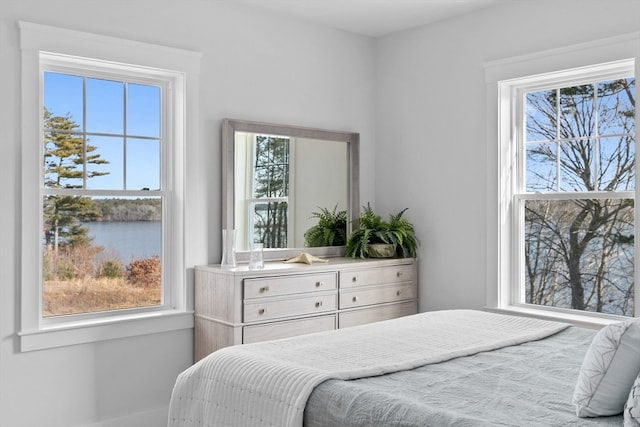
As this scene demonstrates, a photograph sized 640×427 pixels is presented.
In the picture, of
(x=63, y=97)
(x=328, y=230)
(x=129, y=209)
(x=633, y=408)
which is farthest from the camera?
(x=328, y=230)

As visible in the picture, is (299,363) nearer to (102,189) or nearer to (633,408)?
(633,408)

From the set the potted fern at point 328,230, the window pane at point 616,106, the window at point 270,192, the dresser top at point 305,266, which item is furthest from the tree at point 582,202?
the window at point 270,192

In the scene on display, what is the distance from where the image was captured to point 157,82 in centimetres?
382

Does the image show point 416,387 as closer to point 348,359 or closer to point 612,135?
point 348,359

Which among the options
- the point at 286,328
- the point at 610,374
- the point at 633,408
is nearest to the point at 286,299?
the point at 286,328

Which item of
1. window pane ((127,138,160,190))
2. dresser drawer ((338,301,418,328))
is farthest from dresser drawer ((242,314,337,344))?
window pane ((127,138,160,190))

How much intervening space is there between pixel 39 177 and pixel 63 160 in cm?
22

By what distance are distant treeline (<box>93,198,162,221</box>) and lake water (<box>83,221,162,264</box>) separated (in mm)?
30

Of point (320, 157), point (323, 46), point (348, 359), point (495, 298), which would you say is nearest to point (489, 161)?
point (495, 298)

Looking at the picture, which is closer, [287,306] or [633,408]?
[633,408]

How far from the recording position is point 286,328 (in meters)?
3.77

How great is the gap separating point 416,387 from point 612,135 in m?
2.52

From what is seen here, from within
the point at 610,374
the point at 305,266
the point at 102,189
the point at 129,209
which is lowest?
the point at 610,374

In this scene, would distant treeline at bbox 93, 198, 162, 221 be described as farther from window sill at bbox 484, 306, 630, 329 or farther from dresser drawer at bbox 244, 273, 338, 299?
window sill at bbox 484, 306, 630, 329
